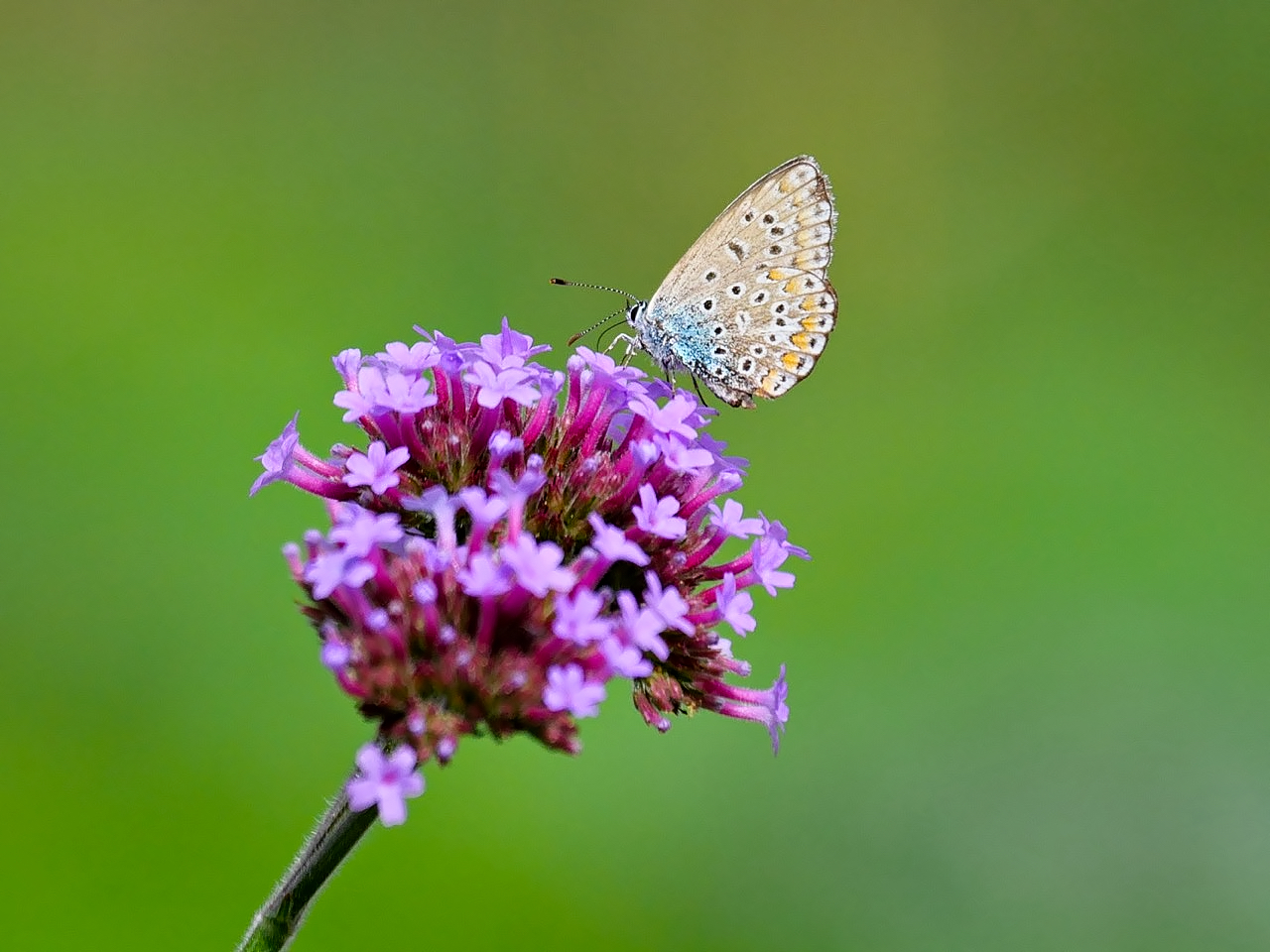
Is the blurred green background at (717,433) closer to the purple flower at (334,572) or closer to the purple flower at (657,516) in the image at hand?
the purple flower at (657,516)

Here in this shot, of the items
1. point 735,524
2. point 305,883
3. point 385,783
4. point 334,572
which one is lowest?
point 305,883

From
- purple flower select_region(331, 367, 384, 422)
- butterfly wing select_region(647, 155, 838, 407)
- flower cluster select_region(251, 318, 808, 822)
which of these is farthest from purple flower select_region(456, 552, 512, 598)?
butterfly wing select_region(647, 155, 838, 407)

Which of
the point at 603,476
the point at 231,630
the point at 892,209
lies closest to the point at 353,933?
the point at 231,630

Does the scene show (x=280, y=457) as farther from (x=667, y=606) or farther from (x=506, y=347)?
(x=667, y=606)

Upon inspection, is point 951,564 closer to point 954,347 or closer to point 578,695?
point 954,347

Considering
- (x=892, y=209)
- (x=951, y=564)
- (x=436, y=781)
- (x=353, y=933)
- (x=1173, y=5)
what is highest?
(x=1173, y=5)

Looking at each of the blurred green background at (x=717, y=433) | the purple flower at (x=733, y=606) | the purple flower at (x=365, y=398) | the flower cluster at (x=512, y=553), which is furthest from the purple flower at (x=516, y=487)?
the blurred green background at (x=717, y=433)

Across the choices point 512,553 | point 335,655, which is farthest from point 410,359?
point 335,655

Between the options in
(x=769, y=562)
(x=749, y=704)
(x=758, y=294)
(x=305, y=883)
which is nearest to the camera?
(x=305, y=883)
